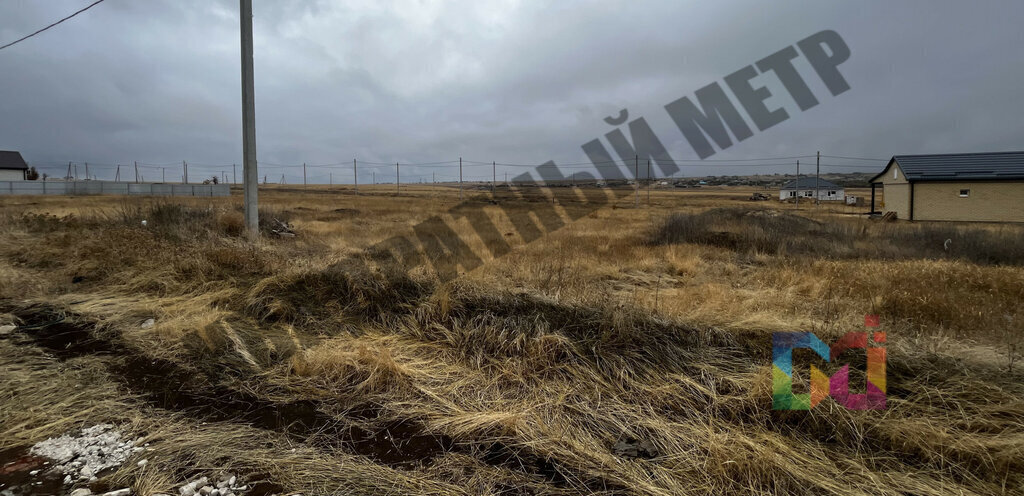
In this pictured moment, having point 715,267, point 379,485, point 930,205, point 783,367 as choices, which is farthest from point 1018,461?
point 930,205

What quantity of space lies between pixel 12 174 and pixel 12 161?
2.36m

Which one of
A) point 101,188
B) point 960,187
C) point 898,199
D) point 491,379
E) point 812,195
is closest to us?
point 491,379

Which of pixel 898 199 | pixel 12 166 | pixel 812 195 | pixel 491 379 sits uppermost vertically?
pixel 12 166

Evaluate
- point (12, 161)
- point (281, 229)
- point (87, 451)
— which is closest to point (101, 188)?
point (12, 161)

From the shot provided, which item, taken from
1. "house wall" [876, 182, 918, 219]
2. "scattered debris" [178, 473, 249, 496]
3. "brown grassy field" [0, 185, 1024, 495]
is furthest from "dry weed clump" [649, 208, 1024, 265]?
"house wall" [876, 182, 918, 219]

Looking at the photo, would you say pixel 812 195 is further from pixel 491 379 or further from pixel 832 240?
pixel 491 379

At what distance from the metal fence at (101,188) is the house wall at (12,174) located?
63.6ft

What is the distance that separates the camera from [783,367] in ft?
11.5

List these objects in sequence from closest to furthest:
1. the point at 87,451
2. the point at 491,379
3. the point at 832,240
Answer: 1. the point at 87,451
2. the point at 491,379
3. the point at 832,240

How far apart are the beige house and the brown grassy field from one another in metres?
25.5

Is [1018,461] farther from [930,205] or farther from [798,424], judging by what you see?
[930,205]

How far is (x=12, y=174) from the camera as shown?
54938 mm

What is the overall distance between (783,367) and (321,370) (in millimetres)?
3644

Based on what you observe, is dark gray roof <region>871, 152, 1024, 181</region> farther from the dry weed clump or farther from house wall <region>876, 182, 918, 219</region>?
the dry weed clump
